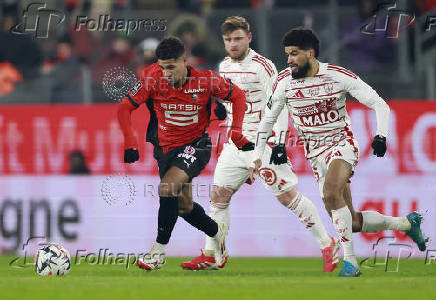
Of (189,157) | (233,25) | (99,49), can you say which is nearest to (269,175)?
(189,157)

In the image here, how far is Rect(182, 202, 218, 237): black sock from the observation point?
10.1 m

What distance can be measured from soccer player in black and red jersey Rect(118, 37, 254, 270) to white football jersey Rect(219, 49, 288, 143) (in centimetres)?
56

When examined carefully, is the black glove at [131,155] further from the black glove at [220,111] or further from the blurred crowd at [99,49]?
the blurred crowd at [99,49]

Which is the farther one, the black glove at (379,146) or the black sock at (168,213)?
the black sock at (168,213)

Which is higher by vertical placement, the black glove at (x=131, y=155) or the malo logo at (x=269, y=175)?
the black glove at (x=131, y=155)

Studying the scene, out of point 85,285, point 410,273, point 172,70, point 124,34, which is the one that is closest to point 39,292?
point 85,285

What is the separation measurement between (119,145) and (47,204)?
1.28 m

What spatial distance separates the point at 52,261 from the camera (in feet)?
31.6

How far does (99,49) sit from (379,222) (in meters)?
6.76

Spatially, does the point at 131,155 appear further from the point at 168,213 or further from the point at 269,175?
the point at 269,175

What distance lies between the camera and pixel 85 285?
27.7ft

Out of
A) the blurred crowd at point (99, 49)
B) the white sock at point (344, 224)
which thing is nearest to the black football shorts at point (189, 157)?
the white sock at point (344, 224)

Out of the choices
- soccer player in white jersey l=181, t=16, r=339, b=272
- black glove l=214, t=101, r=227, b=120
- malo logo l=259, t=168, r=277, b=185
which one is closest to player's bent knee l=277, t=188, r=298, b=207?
soccer player in white jersey l=181, t=16, r=339, b=272

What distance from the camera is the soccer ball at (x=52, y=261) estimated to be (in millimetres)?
9617
